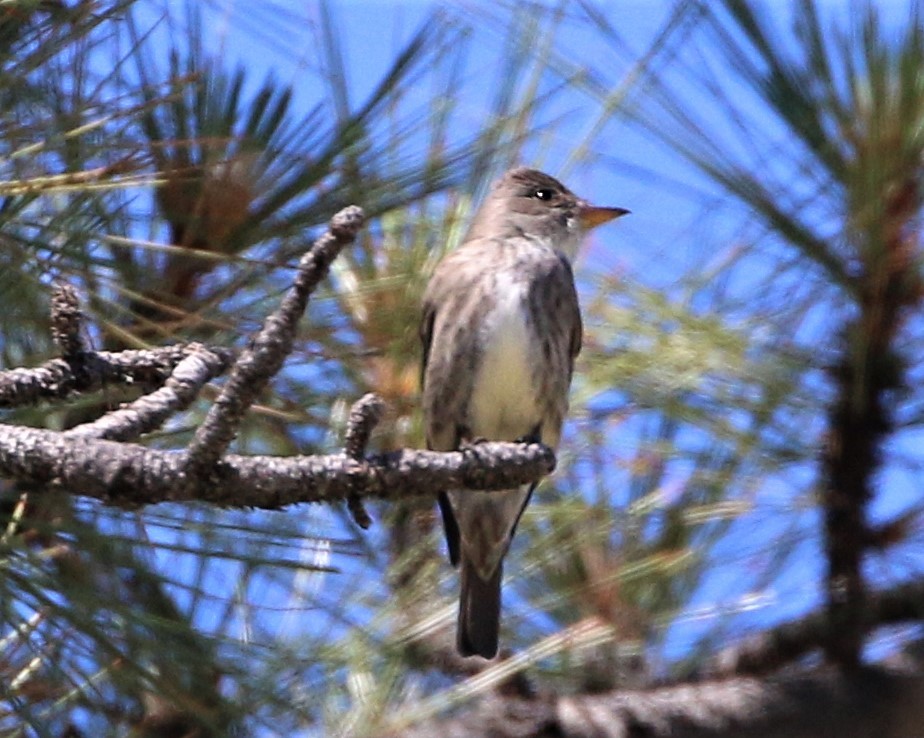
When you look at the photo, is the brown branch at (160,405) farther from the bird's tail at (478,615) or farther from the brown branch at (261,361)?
the bird's tail at (478,615)

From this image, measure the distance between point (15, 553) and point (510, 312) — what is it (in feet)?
5.16

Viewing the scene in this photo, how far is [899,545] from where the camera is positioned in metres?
2.76

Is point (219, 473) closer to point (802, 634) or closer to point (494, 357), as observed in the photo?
point (802, 634)

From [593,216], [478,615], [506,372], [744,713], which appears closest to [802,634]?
[744,713]

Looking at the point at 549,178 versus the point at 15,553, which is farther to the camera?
the point at 549,178

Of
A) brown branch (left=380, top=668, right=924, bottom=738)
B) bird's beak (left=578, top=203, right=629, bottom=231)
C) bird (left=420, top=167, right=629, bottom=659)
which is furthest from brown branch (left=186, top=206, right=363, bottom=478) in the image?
bird's beak (left=578, top=203, right=629, bottom=231)

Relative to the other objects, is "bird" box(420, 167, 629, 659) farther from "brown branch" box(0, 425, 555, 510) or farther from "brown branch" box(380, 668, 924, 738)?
"brown branch" box(0, 425, 555, 510)

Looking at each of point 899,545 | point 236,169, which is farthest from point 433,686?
point 236,169

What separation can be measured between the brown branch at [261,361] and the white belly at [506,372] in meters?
1.72

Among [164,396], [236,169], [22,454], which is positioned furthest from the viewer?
[236,169]

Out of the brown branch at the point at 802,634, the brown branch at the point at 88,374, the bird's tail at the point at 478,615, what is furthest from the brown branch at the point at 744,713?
the brown branch at the point at 88,374

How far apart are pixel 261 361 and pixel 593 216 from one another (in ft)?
7.25

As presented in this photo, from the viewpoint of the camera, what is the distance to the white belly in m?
3.17

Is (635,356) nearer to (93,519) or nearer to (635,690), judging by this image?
(635,690)
